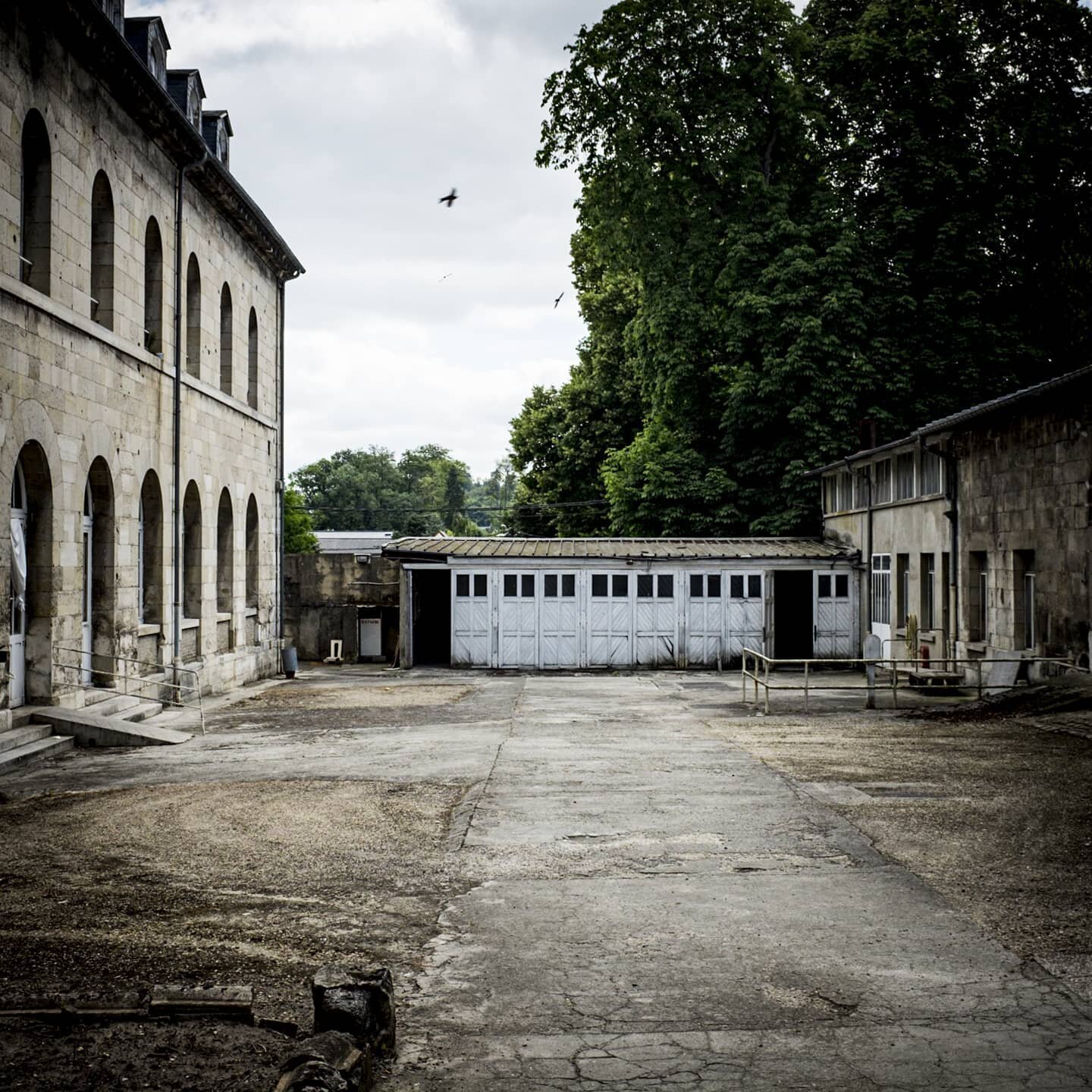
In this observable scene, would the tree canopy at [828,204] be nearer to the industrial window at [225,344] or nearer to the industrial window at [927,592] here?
the industrial window at [927,592]

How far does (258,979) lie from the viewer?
19.6 feet

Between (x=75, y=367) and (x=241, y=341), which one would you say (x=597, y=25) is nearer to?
(x=241, y=341)

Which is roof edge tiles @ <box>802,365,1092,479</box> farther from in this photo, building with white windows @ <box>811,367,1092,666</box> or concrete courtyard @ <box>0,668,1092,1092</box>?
concrete courtyard @ <box>0,668,1092,1092</box>

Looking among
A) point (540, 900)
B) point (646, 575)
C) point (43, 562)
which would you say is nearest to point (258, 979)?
point (540, 900)

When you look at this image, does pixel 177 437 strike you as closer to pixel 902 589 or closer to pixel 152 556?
pixel 152 556

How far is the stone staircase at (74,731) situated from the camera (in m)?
13.6

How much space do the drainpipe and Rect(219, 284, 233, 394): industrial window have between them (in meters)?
3.90

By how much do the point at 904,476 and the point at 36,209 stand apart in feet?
58.1

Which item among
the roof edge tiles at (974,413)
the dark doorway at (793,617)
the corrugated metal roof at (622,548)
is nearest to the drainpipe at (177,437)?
the corrugated metal roof at (622,548)

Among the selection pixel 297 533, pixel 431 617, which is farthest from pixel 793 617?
pixel 297 533

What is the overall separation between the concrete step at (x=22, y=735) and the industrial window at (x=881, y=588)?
18.2 m

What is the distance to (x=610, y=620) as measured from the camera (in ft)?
94.7

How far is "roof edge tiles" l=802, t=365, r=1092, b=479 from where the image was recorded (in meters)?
17.1

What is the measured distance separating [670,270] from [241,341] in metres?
13.4
